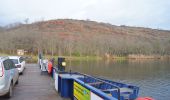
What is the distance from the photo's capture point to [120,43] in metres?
179

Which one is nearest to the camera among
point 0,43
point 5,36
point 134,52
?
point 0,43

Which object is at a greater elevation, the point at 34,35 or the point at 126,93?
the point at 34,35

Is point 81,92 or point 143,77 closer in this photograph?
point 81,92

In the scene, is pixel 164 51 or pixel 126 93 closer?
pixel 126 93

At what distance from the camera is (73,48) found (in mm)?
157625

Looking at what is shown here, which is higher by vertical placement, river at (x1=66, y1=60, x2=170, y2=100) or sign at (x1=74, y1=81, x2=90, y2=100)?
sign at (x1=74, y1=81, x2=90, y2=100)

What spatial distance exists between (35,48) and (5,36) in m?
15.9

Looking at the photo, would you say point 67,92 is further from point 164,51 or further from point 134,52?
point 164,51

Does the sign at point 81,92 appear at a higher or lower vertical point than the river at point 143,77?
higher

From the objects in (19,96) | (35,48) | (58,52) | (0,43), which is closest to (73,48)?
(58,52)

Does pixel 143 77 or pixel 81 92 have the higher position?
pixel 81 92

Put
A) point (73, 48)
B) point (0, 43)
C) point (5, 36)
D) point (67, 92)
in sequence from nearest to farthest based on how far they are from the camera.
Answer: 1. point (67, 92)
2. point (0, 43)
3. point (5, 36)
4. point (73, 48)

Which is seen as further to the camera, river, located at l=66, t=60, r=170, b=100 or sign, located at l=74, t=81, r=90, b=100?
river, located at l=66, t=60, r=170, b=100

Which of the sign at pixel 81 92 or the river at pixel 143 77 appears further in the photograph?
the river at pixel 143 77
